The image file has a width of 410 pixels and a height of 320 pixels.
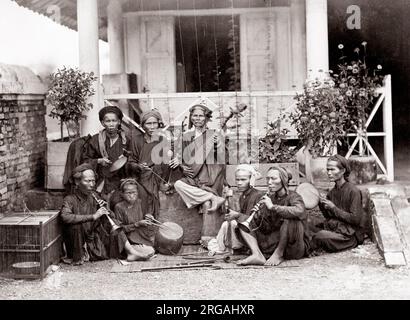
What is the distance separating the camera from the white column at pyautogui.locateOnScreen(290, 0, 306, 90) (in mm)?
12281

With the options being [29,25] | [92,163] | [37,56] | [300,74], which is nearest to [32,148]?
[92,163]

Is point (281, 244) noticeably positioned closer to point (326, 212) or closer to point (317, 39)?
point (326, 212)

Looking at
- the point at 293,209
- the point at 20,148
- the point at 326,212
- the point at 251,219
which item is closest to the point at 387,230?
the point at 326,212

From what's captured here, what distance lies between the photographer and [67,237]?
26.8ft

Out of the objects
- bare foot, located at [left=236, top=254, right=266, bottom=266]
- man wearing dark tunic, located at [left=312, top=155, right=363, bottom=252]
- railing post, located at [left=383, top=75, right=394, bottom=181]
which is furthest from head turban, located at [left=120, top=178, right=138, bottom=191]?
railing post, located at [left=383, top=75, right=394, bottom=181]

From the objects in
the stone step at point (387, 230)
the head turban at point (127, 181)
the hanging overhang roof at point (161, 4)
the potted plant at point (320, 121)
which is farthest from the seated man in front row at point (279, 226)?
the hanging overhang roof at point (161, 4)

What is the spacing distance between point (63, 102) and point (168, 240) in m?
2.70

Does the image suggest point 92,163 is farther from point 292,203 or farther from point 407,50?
point 407,50

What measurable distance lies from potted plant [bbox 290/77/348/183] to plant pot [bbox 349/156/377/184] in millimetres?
382

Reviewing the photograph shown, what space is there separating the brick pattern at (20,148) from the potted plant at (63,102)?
1.28 ft

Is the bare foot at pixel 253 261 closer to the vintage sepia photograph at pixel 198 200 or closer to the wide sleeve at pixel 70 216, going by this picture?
the vintage sepia photograph at pixel 198 200

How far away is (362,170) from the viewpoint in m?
9.25

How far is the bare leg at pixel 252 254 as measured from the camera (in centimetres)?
771

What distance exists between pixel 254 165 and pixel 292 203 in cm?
129
